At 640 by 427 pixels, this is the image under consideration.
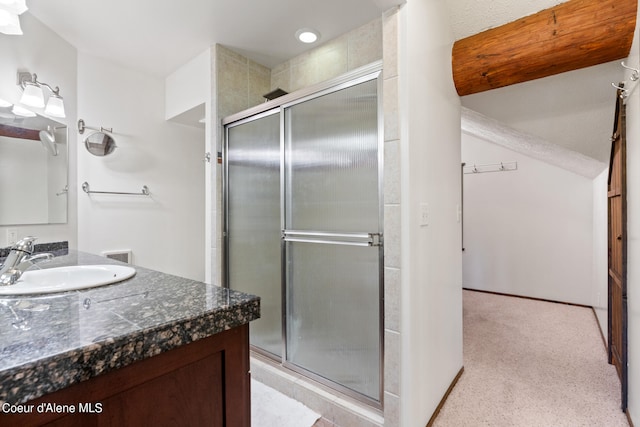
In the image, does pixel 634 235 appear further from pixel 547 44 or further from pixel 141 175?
pixel 141 175

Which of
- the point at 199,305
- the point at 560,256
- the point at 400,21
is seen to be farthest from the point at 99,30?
the point at 560,256

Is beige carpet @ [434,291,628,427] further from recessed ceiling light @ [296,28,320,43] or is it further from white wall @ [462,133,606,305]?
recessed ceiling light @ [296,28,320,43]

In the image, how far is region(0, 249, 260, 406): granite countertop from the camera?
1.46 feet

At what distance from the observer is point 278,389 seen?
1.90 metres

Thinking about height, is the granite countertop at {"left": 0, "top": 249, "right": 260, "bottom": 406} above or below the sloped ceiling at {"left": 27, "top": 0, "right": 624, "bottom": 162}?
below

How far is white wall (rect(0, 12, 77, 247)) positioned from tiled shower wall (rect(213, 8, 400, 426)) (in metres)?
1.06

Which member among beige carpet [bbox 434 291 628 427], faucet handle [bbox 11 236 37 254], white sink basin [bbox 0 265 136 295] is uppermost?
faucet handle [bbox 11 236 37 254]

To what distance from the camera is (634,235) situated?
1469 millimetres

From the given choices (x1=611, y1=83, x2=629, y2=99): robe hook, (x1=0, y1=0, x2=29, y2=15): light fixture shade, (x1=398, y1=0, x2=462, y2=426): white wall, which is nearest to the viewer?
(x1=0, y1=0, x2=29, y2=15): light fixture shade

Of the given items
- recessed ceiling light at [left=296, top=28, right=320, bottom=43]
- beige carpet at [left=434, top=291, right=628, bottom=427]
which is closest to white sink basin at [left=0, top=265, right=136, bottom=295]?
beige carpet at [left=434, top=291, right=628, bottom=427]

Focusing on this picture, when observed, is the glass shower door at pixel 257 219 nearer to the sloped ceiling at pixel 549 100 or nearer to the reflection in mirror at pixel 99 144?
the reflection in mirror at pixel 99 144

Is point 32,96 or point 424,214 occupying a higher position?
point 32,96

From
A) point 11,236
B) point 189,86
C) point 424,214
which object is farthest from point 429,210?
point 11,236

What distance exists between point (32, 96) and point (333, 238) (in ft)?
6.63
